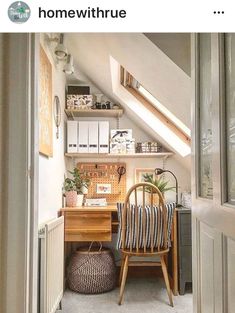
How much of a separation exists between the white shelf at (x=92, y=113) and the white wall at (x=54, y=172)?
0.14m

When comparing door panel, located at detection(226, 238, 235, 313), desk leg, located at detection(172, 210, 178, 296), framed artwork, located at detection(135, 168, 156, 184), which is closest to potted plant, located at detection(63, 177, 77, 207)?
framed artwork, located at detection(135, 168, 156, 184)

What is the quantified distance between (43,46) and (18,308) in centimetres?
180

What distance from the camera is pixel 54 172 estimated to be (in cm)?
271

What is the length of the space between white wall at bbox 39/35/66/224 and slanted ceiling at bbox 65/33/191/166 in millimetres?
321

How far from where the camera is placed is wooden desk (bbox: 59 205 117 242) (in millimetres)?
2831

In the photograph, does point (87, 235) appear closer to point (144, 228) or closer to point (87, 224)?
point (87, 224)

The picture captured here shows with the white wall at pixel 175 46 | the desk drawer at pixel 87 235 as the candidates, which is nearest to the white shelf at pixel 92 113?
the desk drawer at pixel 87 235

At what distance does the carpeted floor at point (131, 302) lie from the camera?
235 centimetres

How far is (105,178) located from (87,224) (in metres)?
0.79

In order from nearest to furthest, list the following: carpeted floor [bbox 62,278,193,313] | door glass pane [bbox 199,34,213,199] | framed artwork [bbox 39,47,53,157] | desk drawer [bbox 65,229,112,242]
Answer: door glass pane [bbox 199,34,213,199]
framed artwork [bbox 39,47,53,157]
carpeted floor [bbox 62,278,193,313]
desk drawer [bbox 65,229,112,242]

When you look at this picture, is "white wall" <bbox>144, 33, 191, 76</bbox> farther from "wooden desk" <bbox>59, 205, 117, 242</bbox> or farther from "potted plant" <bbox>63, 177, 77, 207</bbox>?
"potted plant" <bbox>63, 177, 77, 207</bbox>

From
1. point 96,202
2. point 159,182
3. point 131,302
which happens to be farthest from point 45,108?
point 131,302
